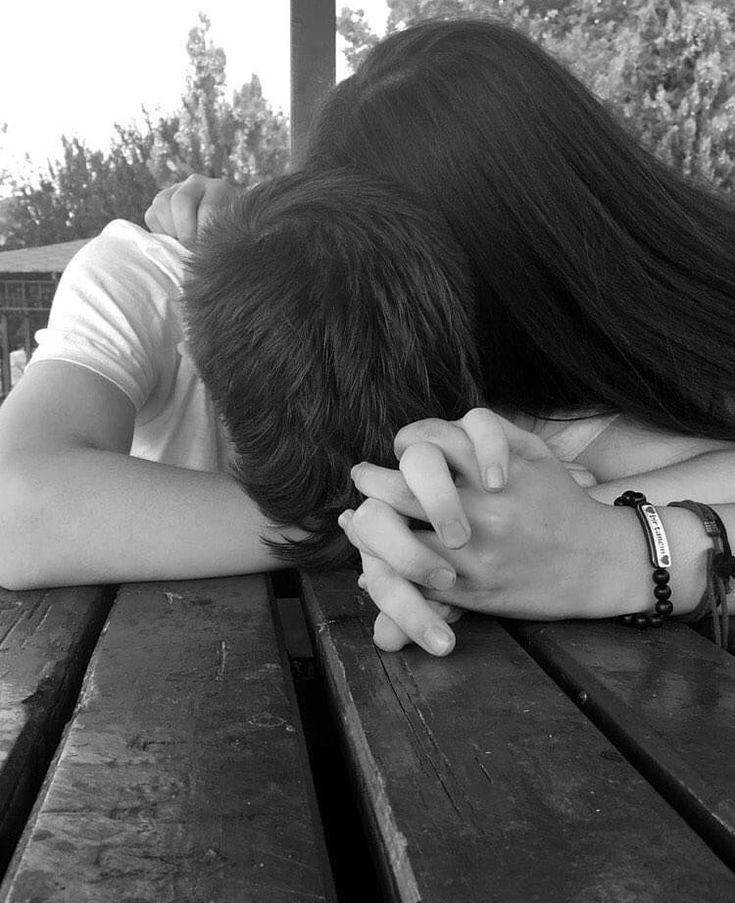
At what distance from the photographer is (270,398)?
836 mm

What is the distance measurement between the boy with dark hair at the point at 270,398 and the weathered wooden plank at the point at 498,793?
22 centimetres

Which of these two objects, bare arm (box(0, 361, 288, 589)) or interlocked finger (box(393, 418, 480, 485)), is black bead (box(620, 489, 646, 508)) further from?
bare arm (box(0, 361, 288, 589))

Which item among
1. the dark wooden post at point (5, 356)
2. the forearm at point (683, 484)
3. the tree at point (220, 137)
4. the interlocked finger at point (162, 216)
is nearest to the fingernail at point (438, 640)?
the forearm at point (683, 484)

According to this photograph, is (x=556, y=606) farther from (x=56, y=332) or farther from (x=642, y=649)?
(x=56, y=332)

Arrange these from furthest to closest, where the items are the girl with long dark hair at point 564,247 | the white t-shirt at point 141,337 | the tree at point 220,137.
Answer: the tree at point 220,137 → the white t-shirt at point 141,337 → the girl with long dark hair at point 564,247

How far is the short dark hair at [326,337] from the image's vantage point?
0.82 m

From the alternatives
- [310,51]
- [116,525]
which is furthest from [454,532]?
[310,51]

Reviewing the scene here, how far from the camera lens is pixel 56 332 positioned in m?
1.16

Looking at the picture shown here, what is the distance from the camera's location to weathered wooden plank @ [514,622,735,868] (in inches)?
19.1

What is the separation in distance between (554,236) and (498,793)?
2.38 feet

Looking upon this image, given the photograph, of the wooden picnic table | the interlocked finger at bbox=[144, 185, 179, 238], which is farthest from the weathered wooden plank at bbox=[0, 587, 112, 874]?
the interlocked finger at bbox=[144, 185, 179, 238]

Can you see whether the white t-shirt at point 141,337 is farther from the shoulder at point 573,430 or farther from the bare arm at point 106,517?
the shoulder at point 573,430

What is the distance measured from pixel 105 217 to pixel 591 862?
9494mm

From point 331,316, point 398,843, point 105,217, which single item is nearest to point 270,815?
point 398,843
